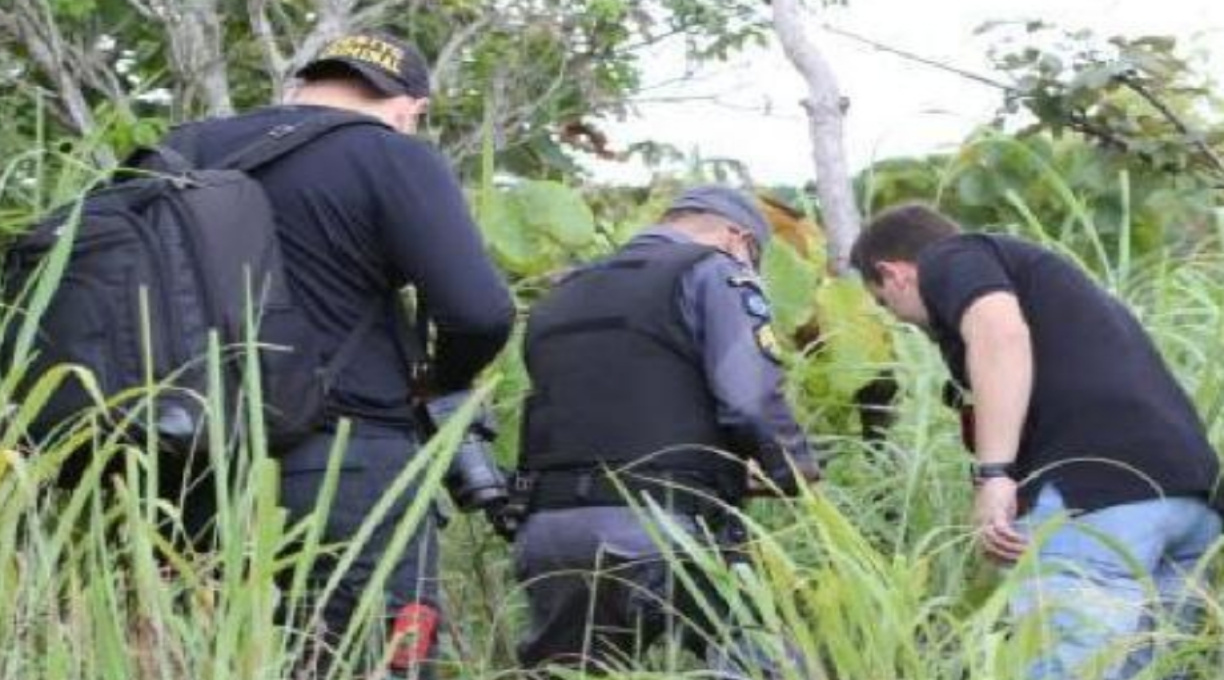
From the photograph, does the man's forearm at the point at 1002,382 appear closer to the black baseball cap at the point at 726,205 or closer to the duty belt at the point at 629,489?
the duty belt at the point at 629,489

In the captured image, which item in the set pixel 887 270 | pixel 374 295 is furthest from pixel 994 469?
pixel 374 295

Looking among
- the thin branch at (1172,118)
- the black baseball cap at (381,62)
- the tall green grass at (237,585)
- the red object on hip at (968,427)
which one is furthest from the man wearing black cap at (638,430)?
the thin branch at (1172,118)

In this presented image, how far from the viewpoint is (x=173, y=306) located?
426 cm

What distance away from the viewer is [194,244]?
431 cm

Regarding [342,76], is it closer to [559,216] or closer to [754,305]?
[754,305]

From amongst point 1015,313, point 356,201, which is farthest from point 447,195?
point 1015,313

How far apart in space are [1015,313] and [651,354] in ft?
2.19

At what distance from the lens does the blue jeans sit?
3.92 metres

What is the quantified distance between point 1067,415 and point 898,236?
459 mm

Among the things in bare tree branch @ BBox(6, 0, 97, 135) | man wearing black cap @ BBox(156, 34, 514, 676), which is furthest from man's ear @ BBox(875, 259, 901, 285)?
bare tree branch @ BBox(6, 0, 97, 135)

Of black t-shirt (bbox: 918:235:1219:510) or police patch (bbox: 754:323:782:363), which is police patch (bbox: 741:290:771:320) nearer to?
police patch (bbox: 754:323:782:363)

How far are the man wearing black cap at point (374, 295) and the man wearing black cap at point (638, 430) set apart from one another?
516 mm

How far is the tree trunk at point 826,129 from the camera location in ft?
21.9

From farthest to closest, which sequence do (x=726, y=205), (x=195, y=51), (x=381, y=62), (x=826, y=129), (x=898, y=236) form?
(x=195, y=51) < (x=826, y=129) < (x=726, y=205) < (x=898, y=236) < (x=381, y=62)
